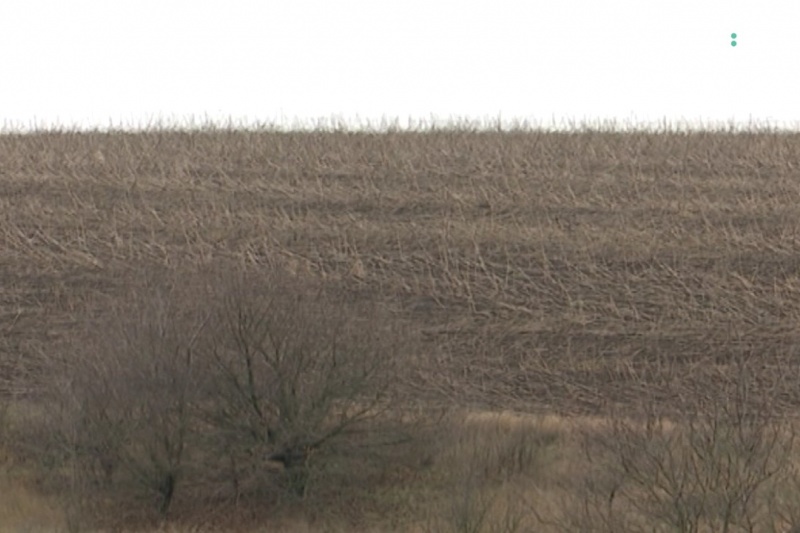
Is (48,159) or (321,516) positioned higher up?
(48,159)

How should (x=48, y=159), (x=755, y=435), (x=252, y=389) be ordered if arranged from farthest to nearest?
(x=48, y=159) < (x=252, y=389) < (x=755, y=435)

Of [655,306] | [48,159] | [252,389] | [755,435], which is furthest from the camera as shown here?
[48,159]

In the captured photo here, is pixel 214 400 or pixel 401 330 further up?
pixel 401 330

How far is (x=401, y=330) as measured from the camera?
50.1ft

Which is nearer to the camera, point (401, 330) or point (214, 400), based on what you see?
point (214, 400)

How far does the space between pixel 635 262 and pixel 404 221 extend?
4.62 meters

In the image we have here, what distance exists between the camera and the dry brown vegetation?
13289 millimetres

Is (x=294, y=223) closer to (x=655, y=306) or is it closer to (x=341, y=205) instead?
(x=341, y=205)

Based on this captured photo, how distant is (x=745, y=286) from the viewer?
73.9 ft

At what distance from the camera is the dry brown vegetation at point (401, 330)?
1329cm

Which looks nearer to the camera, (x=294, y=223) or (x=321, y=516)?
(x=321, y=516)

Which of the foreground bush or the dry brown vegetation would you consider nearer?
the dry brown vegetation

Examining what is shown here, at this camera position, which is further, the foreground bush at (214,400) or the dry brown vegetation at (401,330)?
the foreground bush at (214,400)

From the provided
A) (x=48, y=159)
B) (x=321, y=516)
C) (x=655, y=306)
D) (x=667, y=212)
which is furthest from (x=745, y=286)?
(x=48, y=159)
